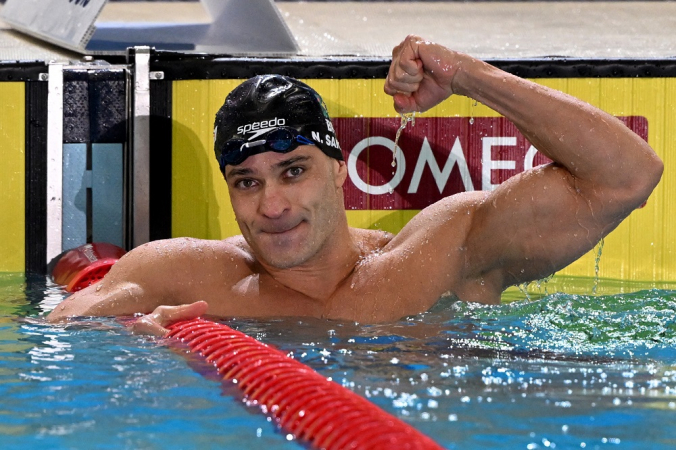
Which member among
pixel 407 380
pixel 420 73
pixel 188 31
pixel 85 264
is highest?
pixel 188 31

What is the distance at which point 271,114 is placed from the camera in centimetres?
257

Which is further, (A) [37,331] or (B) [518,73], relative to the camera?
(B) [518,73]

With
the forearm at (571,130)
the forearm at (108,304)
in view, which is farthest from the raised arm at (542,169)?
the forearm at (108,304)

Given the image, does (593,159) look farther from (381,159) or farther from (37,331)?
(37,331)

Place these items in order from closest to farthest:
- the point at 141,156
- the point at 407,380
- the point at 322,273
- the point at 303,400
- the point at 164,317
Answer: the point at 303,400 → the point at 407,380 → the point at 164,317 → the point at 322,273 → the point at 141,156

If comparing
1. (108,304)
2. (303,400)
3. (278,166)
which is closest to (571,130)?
(278,166)

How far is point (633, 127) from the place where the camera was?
11.9ft

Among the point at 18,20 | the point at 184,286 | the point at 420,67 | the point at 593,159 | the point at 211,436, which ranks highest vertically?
the point at 18,20

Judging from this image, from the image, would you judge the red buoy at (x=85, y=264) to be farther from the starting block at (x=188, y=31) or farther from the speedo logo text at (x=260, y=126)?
the starting block at (x=188, y=31)

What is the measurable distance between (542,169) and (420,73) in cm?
46

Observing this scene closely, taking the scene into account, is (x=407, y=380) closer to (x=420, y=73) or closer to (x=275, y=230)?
(x=275, y=230)

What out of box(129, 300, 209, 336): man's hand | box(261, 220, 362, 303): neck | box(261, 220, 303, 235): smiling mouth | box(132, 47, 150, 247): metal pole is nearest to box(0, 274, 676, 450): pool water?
box(129, 300, 209, 336): man's hand

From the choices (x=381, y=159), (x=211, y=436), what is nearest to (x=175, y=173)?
(x=381, y=159)

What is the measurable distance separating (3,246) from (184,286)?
1.51 m
